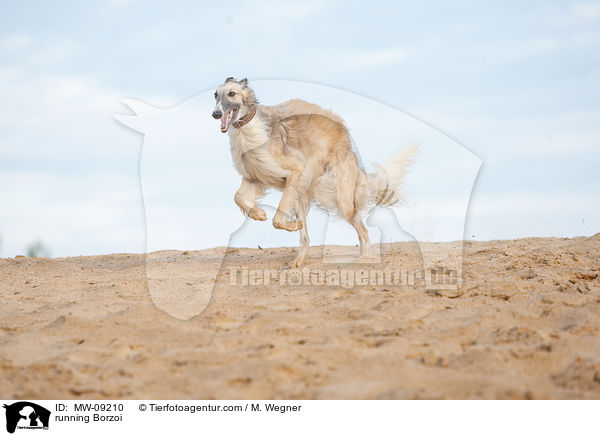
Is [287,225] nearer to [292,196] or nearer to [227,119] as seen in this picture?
[292,196]

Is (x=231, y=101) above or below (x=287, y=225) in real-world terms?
above

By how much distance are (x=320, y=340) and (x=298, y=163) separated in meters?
3.74

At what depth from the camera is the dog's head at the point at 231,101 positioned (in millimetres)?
7309

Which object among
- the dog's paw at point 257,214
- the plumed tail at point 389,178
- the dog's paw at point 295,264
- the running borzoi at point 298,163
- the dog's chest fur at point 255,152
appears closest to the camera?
the dog's paw at point 257,214

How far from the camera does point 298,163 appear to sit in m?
7.95

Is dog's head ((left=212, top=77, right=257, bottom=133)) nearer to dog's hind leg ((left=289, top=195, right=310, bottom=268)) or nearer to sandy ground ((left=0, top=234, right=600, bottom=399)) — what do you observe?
dog's hind leg ((left=289, top=195, right=310, bottom=268))

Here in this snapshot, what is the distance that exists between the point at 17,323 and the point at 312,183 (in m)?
3.91

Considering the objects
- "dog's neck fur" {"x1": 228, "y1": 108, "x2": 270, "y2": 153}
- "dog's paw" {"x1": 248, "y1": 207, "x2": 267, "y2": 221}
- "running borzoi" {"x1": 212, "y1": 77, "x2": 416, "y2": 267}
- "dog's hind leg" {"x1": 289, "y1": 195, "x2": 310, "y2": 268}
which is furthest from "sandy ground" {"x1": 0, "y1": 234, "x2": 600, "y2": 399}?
"dog's neck fur" {"x1": 228, "y1": 108, "x2": 270, "y2": 153}

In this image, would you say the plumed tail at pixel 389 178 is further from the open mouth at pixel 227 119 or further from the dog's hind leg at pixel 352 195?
the open mouth at pixel 227 119

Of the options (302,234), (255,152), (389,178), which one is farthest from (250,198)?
(389,178)
